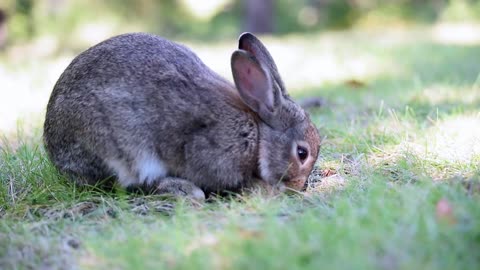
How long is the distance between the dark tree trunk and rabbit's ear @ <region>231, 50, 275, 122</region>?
14.8 m

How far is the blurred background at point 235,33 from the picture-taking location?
27.8ft

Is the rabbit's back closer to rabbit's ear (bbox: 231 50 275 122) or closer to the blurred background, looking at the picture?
rabbit's ear (bbox: 231 50 275 122)

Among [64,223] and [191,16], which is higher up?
[191,16]

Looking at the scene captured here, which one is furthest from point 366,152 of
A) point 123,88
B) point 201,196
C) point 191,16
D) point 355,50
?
point 191,16

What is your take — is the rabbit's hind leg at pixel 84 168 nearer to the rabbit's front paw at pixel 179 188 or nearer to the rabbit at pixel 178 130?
the rabbit at pixel 178 130

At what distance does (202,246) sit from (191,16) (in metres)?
15.1

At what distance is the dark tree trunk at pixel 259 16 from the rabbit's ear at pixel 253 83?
1480 centimetres

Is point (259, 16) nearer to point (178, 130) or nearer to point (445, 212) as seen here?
point (178, 130)

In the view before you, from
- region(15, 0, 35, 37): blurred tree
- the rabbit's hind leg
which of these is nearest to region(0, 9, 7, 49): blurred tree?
region(15, 0, 35, 37): blurred tree

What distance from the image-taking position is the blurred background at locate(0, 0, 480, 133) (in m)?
8.47

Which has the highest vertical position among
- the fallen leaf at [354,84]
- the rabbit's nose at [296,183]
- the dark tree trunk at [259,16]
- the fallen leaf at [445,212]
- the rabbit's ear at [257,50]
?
the dark tree trunk at [259,16]

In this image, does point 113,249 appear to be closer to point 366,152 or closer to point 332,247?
point 332,247

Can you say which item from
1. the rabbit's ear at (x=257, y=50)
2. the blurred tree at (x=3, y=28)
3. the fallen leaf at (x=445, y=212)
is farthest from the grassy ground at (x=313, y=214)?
the blurred tree at (x=3, y=28)

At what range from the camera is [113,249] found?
2.74 meters
